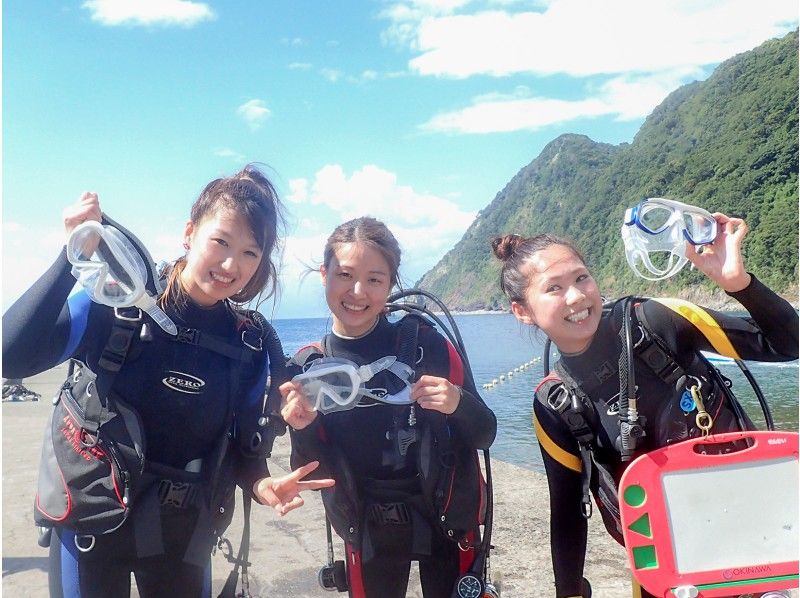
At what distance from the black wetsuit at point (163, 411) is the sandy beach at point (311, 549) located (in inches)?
59.7

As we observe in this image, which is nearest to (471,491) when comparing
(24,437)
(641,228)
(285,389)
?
(285,389)

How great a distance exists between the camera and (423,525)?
227 centimetres

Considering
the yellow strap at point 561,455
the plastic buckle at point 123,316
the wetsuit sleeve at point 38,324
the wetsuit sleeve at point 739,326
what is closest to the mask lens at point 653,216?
the wetsuit sleeve at point 739,326

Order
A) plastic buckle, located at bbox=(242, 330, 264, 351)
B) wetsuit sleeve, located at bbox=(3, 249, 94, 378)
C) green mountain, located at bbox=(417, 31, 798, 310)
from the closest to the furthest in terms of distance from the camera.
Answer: wetsuit sleeve, located at bbox=(3, 249, 94, 378)
plastic buckle, located at bbox=(242, 330, 264, 351)
green mountain, located at bbox=(417, 31, 798, 310)

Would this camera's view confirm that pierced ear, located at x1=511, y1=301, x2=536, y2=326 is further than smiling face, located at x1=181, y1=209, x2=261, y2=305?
Yes

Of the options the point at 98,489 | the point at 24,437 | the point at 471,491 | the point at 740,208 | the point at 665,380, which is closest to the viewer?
the point at 98,489

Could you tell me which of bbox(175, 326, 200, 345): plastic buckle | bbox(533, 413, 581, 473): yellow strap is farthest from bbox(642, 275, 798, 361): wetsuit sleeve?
bbox(175, 326, 200, 345): plastic buckle

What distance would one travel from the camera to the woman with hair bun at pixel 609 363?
6.35 ft

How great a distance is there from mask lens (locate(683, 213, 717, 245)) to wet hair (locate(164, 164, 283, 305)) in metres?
1.42

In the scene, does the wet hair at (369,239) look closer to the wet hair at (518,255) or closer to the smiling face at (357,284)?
the smiling face at (357,284)

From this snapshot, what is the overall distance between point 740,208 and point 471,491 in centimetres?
6340

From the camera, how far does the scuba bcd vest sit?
6.44ft

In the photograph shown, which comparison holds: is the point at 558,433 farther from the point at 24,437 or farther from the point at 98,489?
the point at 24,437

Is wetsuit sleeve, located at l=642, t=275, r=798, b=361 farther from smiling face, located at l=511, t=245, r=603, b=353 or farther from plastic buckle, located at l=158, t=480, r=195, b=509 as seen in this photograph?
plastic buckle, located at l=158, t=480, r=195, b=509
